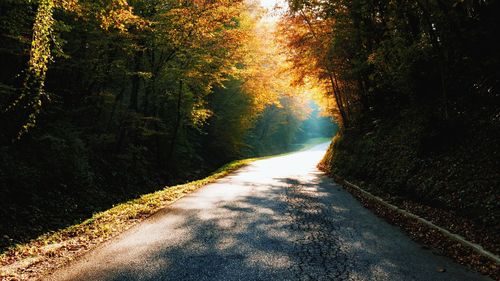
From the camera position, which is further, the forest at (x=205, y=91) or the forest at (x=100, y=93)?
the forest at (x=100, y=93)

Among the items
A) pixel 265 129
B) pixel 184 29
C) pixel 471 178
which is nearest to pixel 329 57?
pixel 184 29

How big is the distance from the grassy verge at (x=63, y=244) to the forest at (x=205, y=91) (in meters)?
0.90

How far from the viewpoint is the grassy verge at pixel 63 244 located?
15.7ft

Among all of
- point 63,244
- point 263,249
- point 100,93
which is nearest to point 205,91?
point 100,93

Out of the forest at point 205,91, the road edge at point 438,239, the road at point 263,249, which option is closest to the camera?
the road at point 263,249

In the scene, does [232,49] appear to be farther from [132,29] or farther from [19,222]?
[19,222]

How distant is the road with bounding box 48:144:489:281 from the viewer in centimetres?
441

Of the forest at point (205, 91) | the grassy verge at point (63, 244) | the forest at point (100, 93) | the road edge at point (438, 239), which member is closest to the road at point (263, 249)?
the road edge at point (438, 239)

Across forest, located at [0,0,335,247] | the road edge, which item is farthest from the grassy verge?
the road edge

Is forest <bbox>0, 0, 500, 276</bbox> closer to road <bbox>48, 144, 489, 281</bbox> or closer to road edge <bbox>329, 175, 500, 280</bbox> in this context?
road edge <bbox>329, 175, 500, 280</bbox>

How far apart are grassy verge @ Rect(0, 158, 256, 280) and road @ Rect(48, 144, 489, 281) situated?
32 cm

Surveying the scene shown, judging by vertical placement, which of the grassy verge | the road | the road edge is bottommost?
the road edge

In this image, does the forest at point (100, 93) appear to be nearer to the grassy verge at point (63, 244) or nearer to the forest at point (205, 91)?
the forest at point (205, 91)

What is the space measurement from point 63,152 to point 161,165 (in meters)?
7.45
